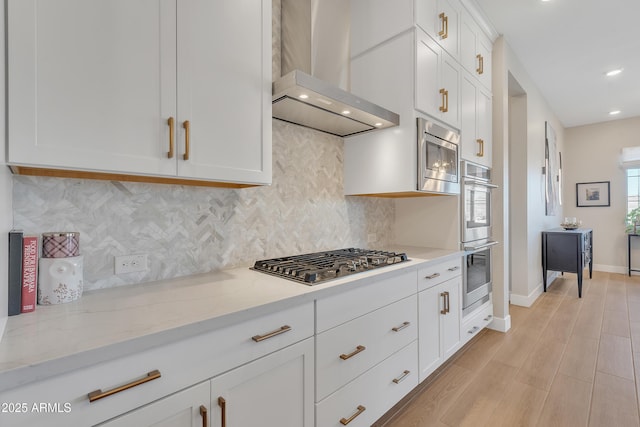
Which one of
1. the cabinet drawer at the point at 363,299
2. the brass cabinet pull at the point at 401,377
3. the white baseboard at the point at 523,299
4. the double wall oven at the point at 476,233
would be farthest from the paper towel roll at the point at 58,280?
the white baseboard at the point at 523,299

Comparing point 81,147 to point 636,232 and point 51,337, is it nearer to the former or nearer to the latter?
point 51,337

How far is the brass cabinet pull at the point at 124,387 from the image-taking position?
71cm

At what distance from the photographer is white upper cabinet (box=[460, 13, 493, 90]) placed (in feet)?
8.34

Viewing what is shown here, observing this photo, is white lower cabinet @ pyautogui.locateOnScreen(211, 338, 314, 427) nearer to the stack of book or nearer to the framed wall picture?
the stack of book

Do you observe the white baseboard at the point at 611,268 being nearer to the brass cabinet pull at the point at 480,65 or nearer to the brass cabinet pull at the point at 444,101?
the brass cabinet pull at the point at 480,65

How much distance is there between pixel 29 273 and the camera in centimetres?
95

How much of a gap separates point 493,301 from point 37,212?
3.56 metres

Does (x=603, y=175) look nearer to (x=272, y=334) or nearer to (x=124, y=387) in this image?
(x=272, y=334)

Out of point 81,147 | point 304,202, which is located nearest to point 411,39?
point 304,202

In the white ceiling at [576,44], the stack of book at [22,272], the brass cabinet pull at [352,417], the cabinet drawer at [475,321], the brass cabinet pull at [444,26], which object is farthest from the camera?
the white ceiling at [576,44]

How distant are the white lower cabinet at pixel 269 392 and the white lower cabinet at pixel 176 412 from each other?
0.13 feet

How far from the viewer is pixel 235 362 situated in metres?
0.98

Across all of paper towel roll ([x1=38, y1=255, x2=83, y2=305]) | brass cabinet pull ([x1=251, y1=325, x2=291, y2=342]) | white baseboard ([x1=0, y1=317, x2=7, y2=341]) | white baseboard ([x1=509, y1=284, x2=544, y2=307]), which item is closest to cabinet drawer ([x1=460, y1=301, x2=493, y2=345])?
white baseboard ([x1=509, y1=284, x2=544, y2=307])

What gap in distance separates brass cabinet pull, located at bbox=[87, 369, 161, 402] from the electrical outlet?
635 mm
